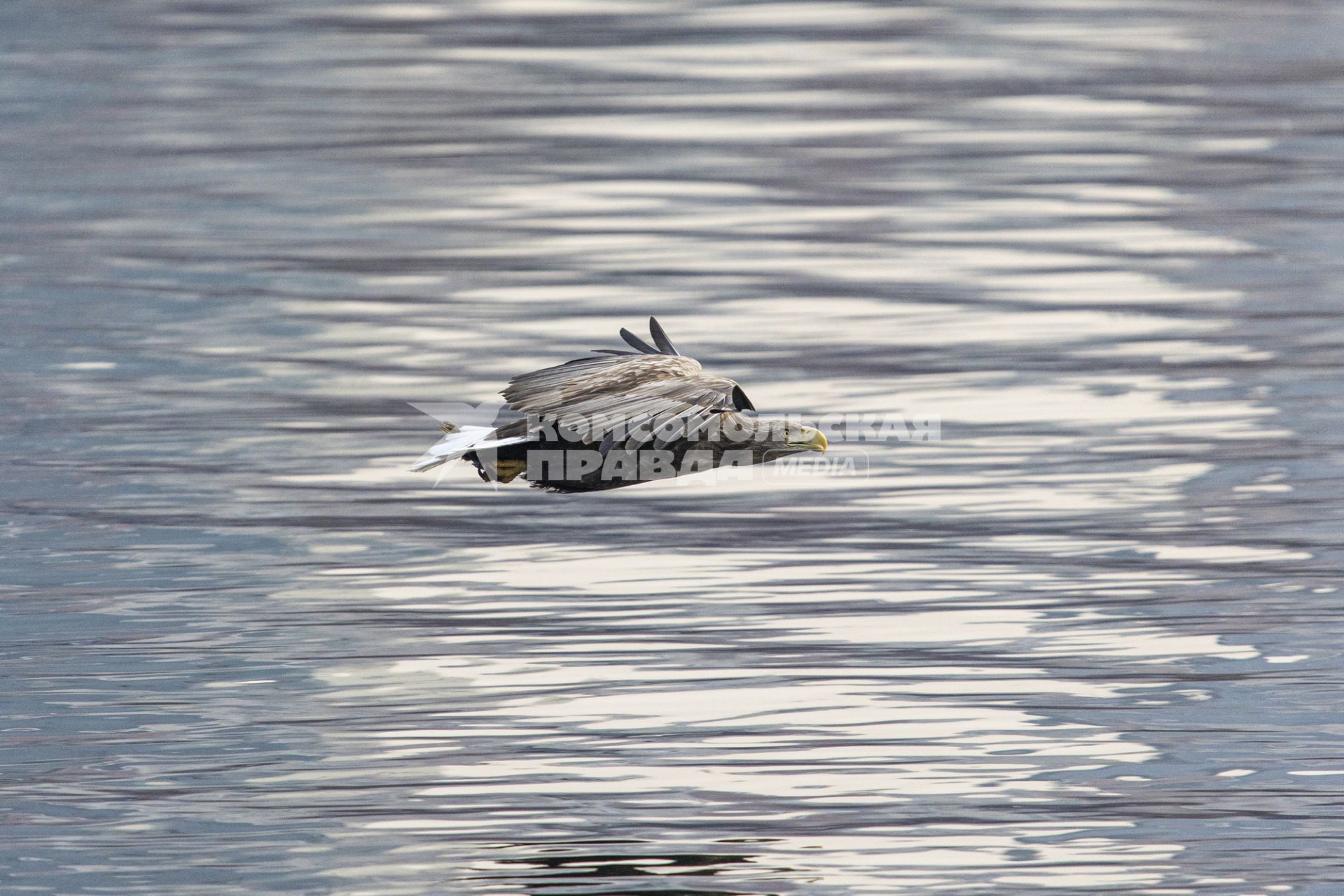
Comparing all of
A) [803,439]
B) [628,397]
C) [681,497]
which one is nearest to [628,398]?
[628,397]

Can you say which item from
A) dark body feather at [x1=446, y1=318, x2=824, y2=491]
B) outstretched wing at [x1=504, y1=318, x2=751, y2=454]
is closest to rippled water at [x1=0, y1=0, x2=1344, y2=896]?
dark body feather at [x1=446, y1=318, x2=824, y2=491]

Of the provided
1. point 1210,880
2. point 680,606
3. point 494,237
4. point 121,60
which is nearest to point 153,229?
point 494,237

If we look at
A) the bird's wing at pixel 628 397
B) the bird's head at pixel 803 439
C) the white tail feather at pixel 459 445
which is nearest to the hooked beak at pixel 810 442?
the bird's head at pixel 803 439

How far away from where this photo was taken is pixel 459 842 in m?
6.73

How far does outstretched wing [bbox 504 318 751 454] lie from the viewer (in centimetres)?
664

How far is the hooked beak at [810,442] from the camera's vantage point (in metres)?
7.29

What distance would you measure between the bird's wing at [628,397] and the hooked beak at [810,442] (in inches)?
9.7

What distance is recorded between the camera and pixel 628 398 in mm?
6809

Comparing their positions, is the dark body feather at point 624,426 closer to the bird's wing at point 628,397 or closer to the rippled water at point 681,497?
the bird's wing at point 628,397

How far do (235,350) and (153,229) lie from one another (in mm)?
2384

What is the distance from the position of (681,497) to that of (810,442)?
85.2 inches

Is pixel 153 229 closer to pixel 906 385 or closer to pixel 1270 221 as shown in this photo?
pixel 906 385

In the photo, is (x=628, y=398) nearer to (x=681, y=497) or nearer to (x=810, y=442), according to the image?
(x=810, y=442)

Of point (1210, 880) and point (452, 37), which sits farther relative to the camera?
point (452, 37)
